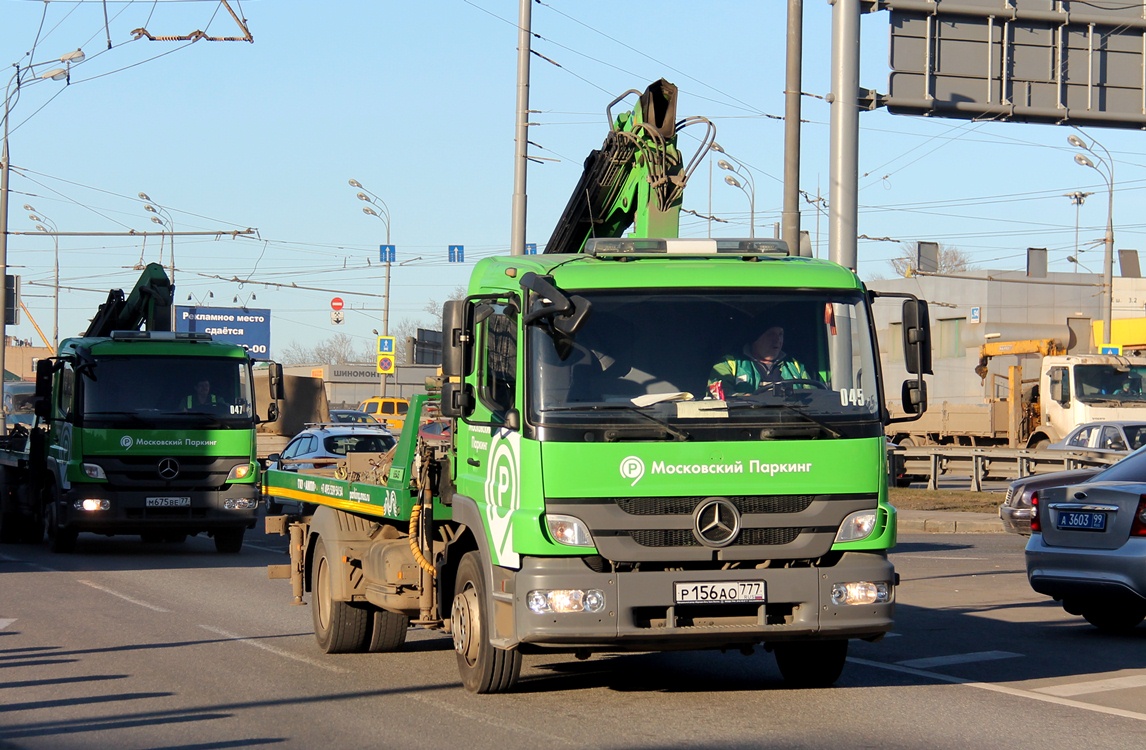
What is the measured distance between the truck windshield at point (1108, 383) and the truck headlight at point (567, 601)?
26.7m

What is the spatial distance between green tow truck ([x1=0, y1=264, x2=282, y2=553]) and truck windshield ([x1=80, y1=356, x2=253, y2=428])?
13 mm

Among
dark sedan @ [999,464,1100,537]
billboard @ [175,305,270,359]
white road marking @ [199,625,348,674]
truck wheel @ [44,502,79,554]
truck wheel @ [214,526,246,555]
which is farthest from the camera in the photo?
billboard @ [175,305,270,359]

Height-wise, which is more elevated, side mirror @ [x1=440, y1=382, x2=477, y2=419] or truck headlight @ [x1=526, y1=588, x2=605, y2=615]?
side mirror @ [x1=440, y1=382, x2=477, y2=419]

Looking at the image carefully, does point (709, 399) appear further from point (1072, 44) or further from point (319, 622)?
point (1072, 44)

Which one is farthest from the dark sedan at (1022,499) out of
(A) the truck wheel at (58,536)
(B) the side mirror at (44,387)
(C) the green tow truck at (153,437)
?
(B) the side mirror at (44,387)

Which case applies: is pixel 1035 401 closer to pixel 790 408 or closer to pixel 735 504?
pixel 790 408

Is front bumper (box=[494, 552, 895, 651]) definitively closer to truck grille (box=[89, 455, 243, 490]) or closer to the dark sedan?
the dark sedan

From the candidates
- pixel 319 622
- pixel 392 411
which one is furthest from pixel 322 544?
pixel 392 411

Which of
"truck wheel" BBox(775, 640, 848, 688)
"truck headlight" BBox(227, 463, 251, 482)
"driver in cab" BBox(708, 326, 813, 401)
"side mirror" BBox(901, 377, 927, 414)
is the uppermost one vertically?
"driver in cab" BBox(708, 326, 813, 401)

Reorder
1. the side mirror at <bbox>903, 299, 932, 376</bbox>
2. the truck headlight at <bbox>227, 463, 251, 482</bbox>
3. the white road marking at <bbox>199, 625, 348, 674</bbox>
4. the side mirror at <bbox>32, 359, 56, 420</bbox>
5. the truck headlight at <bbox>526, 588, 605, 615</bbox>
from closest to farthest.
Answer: the truck headlight at <bbox>526, 588, 605, 615</bbox>
the side mirror at <bbox>903, 299, 932, 376</bbox>
the white road marking at <bbox>199, 625, 348, 674</bbox>
the truck headlight at <bbox>227, 463, 251, 482</bbox>
the side mirror at <bbox>32, 359, 56, 420</bbox>

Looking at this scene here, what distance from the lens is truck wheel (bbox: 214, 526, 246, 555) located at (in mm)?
20266

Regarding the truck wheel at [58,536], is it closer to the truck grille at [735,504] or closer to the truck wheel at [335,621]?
the truck wheel at [335,621]

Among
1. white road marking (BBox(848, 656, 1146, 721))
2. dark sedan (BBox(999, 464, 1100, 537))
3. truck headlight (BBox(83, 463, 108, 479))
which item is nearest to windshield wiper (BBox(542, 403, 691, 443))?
white road marking (BBox(848, 656, 1146, 721))

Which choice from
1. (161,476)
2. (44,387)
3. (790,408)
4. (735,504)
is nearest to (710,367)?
(790,408)
